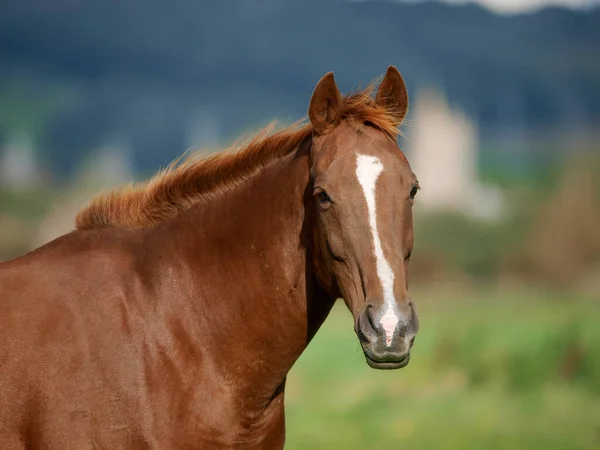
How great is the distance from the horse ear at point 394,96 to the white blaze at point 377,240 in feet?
1.68

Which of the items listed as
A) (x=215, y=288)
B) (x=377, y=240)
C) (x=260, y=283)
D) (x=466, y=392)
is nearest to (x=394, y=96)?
(x=377, y=240)

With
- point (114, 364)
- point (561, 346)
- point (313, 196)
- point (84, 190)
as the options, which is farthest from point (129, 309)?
point (84, 190)

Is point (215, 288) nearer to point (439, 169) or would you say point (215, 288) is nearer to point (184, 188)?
point (184, 188)

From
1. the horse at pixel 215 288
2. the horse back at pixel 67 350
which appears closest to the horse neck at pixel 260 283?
the horse at pixel 215 288

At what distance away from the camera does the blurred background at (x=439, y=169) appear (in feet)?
43.5

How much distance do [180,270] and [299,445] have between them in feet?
22.3

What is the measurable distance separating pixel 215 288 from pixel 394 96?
4.42ft

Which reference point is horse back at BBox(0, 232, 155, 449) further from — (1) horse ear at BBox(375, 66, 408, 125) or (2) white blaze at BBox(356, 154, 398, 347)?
(1) horse ear at BBox(375, 66, 408, 125)

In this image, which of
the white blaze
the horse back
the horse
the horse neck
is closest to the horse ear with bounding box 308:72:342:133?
the horse

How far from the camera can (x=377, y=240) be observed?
14.6 feet

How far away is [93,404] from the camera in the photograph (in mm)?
4531

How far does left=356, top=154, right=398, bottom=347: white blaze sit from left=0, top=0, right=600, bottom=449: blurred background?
23 cm

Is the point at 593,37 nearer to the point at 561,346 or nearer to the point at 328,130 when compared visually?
the point at 561,346

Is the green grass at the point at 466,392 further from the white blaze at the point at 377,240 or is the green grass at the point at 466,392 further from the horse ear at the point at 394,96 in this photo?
the white blaze at the point at 377,240
